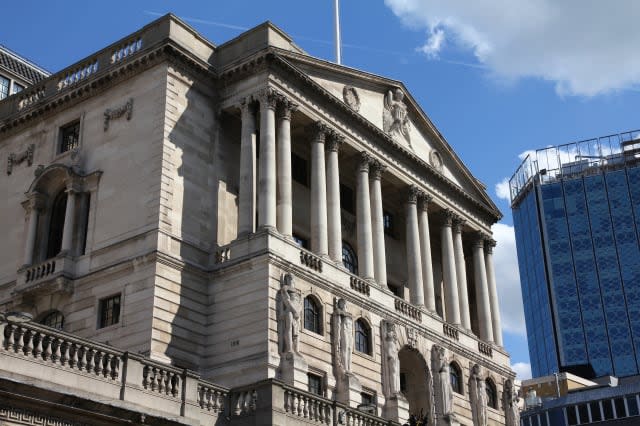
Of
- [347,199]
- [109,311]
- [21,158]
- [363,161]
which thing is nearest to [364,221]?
[363,161]

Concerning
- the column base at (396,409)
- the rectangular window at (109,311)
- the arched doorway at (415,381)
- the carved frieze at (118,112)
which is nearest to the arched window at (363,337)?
the column base at (396,409)

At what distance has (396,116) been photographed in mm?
56000

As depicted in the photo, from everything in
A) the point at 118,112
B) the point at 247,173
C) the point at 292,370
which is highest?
the point at 118,112

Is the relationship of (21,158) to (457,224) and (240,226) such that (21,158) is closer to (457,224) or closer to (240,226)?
(240,226)

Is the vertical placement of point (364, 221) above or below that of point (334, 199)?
below

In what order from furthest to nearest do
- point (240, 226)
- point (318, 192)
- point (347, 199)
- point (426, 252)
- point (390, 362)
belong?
point (426, 252)
point (347, 199)
point (318, 192)
point (390, 362)
point (240, 226)

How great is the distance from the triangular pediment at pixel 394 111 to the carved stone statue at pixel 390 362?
40.6ft

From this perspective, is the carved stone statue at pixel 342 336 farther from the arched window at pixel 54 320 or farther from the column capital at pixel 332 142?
the arched window at pixel 54 320

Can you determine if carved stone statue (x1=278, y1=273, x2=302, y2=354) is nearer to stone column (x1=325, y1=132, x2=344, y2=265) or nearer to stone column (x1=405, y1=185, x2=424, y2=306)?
stone column (x1=325, y1=132, x2=344, y2=265)

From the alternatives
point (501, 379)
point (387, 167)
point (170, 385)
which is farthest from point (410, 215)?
point (170, 385)

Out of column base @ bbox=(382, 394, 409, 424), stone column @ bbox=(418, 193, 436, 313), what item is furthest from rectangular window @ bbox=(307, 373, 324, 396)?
stone column @ bbox=(418, 193, 436, 313)

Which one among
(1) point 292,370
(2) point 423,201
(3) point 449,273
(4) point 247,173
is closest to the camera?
(1) point 292,370

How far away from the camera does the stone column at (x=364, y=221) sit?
49125mm

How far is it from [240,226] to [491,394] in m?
21.2
